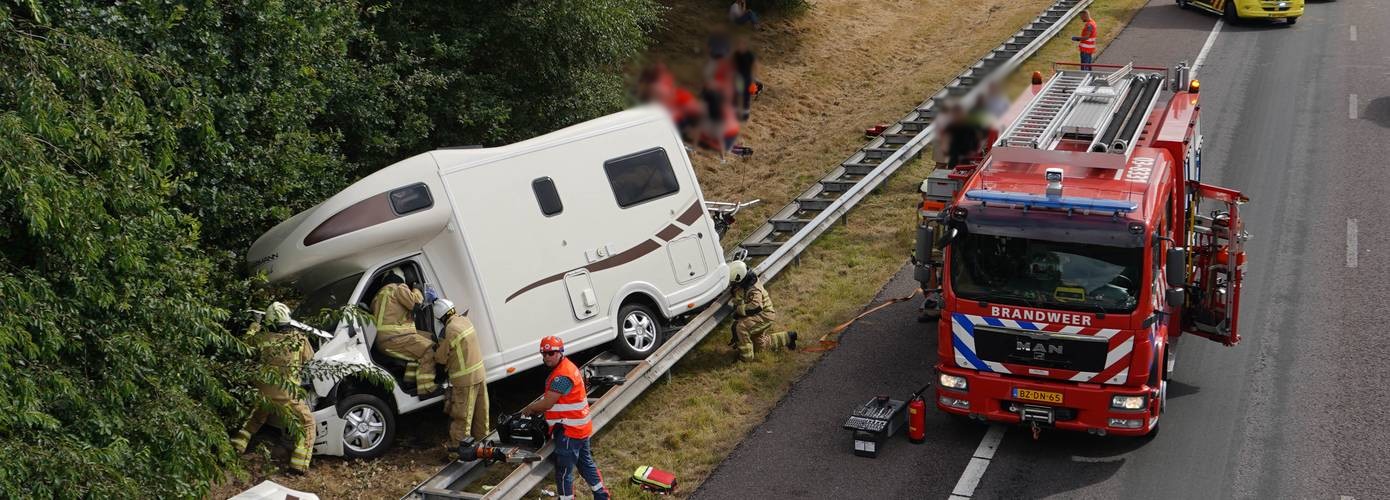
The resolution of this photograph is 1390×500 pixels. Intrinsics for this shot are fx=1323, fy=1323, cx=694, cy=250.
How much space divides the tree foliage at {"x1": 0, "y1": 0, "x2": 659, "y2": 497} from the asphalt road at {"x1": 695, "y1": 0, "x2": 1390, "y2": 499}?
498 centimetres

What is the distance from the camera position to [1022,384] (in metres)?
12.6

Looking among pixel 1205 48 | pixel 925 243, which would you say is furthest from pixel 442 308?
pixel 1205 48

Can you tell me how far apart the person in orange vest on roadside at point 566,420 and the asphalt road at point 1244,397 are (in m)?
1.22

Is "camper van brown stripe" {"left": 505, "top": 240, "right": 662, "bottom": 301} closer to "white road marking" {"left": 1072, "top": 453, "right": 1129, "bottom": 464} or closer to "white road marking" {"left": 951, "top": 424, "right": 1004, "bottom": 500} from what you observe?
"white road marking" {"left": 951, "top": 424, "right": 1004, "bottom": 500}

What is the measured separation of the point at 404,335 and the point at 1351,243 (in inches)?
506

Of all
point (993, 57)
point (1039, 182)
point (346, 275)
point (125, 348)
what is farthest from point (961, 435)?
point (993, 57)

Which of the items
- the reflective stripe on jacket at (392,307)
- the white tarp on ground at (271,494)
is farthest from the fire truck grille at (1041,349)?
the white tarp on ground at (271,494)

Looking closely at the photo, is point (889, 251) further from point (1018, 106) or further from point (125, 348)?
point (125, 348)

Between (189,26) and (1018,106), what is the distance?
29.5ft

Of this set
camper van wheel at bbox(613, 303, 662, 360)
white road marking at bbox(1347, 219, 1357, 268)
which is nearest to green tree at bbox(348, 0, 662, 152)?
camper van wheel at bbox(613, 303, 662, 360)

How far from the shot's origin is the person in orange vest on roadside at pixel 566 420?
477 inches

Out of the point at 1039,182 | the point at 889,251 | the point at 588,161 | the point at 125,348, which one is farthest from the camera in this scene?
the point at 889,251

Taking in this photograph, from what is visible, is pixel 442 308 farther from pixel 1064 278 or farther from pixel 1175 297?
pixel 1175 297

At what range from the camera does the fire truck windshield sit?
12.0 m
